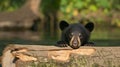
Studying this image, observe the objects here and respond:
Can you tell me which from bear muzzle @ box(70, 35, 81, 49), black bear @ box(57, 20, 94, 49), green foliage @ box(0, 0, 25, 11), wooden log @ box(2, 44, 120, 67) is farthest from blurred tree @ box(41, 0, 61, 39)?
wooden log @ box(2, 44, 120, 67)

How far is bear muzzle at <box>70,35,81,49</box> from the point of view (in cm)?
892

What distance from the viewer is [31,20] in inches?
1380

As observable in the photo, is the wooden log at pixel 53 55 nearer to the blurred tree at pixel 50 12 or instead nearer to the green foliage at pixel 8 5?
the blurred tree at pixel 50 12

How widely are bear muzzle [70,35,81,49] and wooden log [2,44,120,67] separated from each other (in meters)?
0.07

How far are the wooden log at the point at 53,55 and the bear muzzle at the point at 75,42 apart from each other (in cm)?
7

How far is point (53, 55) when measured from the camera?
8688 millimetres

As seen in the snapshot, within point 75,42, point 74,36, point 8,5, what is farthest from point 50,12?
point 75,42

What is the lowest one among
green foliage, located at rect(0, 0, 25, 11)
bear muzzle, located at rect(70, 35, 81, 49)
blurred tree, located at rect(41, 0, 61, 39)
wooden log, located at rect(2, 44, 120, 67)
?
wooden log, located at rect(2, 44, 120, 67)

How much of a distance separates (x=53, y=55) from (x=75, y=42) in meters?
0.59

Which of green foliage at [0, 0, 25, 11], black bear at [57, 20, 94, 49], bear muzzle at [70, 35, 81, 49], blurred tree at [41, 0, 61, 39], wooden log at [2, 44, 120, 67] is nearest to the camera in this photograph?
wooden log at [2, 44, 120, 67]

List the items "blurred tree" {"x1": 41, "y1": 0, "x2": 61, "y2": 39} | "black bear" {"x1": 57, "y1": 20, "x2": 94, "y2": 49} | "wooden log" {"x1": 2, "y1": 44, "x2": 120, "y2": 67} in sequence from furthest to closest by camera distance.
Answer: "blurred tree" {"x1": 41, "y1": 0, "x2": 61, "y2": 39} → "black bear" {"x1": 57, "y1": 20, "x2": 94, "y2": 49} → "wooden log" {"x1": 2, "y1": 44, "x2": 120, "y2": 67}

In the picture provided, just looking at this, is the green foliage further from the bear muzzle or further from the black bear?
the bear muzzle

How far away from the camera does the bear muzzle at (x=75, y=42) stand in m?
8.92

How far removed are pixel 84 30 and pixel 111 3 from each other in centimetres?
2898
